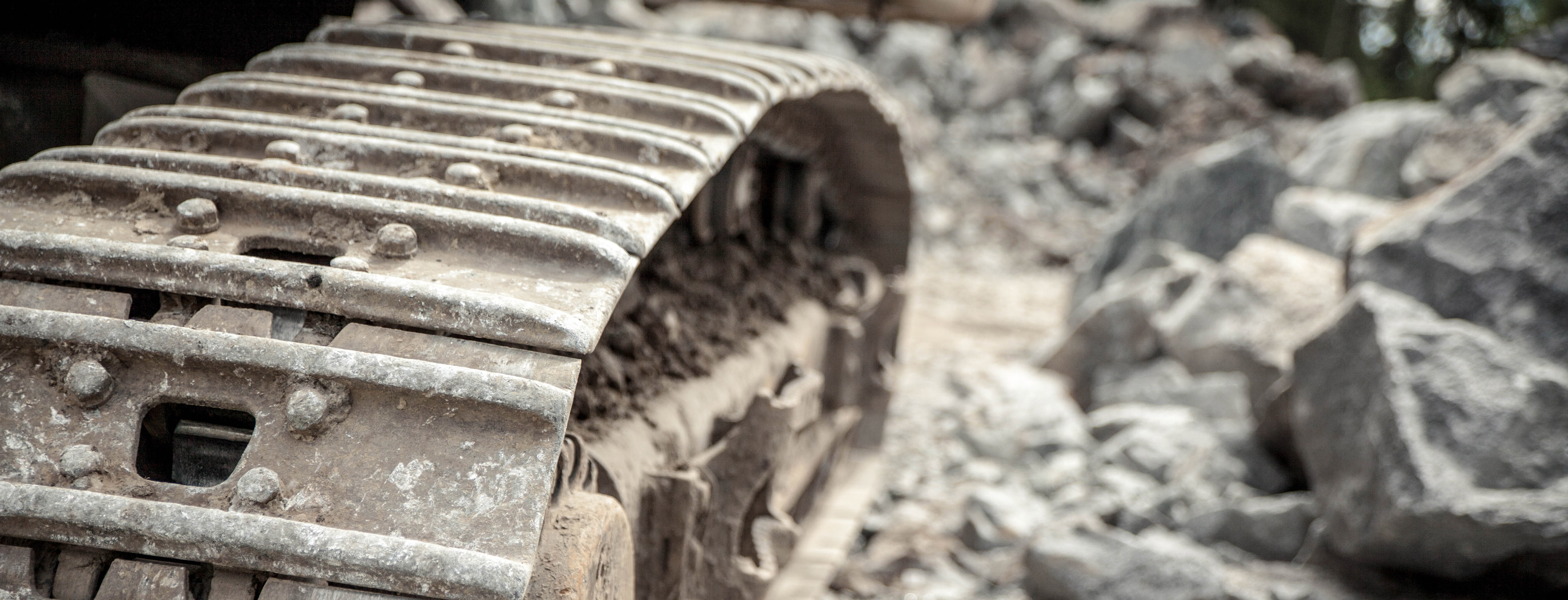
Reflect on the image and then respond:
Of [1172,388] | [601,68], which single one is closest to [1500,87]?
[1172,388]

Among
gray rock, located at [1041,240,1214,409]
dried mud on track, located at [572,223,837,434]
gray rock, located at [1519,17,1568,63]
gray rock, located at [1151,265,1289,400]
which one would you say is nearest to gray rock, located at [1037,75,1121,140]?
gray rock, located at [1519,17,1568,63]

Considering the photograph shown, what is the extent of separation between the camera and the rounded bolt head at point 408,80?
1958 millimetres

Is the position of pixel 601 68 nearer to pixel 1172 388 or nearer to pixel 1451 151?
pixel 1172 388

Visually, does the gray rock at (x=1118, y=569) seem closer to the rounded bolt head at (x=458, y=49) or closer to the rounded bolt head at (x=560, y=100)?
the rounded bolt head at (x=560, y=100)

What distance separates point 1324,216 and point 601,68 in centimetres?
471

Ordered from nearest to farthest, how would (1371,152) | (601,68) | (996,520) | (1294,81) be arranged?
(601,68), (996,520), (1371,152), (1294,81)

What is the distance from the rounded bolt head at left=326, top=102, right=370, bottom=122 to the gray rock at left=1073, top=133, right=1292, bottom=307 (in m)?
5.99

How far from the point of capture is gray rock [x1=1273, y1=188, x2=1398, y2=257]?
5.46 meters

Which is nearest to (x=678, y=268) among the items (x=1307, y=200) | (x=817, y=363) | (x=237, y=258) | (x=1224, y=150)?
(x=817, y=363)

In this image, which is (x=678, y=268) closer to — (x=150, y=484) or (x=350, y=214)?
(x=350, y=214)

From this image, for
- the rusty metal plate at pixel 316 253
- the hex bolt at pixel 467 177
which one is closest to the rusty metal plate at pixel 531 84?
the hex bolt at pixel 467 177

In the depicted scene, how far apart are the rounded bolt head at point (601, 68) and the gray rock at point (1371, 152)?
5.56 metres

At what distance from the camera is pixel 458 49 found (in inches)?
84.4

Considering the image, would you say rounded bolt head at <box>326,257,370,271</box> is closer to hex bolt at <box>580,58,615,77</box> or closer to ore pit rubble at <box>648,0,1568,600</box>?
hex bolt at <box>580,58,615,77</box>
